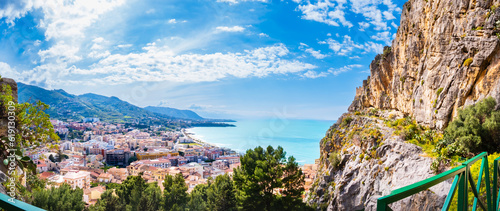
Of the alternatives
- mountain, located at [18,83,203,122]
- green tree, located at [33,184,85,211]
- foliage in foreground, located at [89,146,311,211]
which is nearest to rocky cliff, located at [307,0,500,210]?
foliage in foreground, located at [89,146,311,211]

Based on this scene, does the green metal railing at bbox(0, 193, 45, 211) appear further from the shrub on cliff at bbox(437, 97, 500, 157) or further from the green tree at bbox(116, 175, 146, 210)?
the green tree at bbox(116, 175, 146, 210)

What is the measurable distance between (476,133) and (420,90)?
6.07 meters

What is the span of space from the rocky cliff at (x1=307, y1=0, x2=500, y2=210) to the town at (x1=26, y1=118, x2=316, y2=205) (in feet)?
55.7

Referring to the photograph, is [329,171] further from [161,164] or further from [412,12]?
[161,164]

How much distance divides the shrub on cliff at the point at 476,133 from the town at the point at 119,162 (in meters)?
23.8

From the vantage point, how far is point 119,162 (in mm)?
70188

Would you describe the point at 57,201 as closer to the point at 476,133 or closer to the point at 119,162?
the point at 476,133

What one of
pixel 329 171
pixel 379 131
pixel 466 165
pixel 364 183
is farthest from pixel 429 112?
pixel 466 165

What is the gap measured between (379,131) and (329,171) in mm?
4713

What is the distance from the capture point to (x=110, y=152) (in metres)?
70.7

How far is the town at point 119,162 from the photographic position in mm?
41263

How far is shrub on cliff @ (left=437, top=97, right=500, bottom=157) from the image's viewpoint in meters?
8.67

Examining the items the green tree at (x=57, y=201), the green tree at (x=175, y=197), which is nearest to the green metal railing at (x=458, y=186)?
the green tree at (x=57, y=201)

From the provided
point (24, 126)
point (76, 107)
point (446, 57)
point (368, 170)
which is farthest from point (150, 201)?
point (76, 107)
